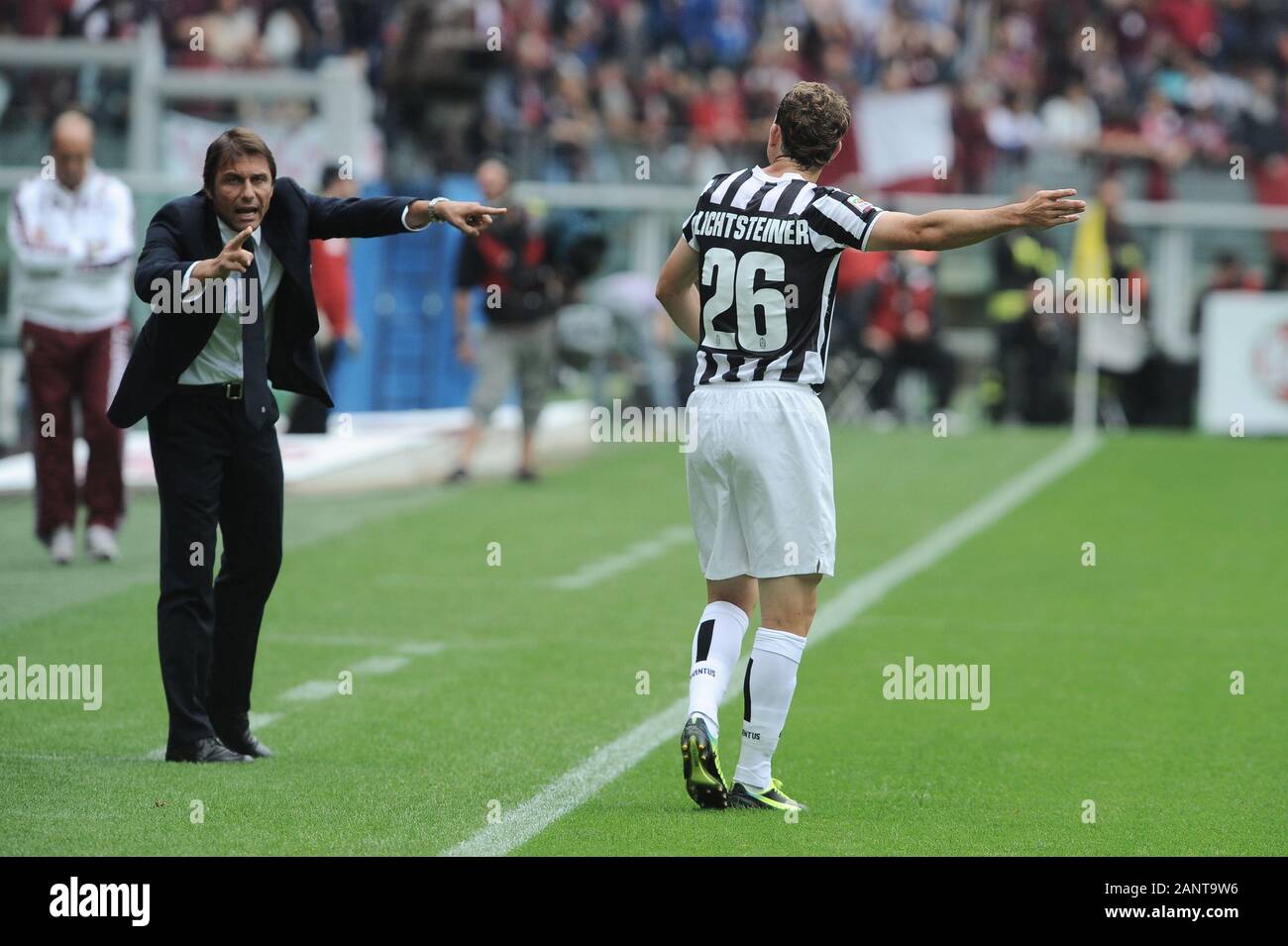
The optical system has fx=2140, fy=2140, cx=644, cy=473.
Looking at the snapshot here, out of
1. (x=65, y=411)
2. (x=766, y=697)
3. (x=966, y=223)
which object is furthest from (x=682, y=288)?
(x=65, y=411)

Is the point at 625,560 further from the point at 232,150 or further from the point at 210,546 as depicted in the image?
the point at 232,150

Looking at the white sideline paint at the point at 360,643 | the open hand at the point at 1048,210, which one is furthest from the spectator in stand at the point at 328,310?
the open hand at the point at 1048,210

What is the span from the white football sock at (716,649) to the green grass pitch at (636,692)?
0.37m

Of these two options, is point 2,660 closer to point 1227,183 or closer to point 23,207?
point 23,207

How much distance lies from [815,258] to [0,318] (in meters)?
12.4

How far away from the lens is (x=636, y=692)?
8.39 meters

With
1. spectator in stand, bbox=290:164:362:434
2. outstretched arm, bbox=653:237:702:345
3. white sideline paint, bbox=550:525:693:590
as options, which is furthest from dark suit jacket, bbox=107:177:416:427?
spectator in stand, bbox=290:164:362:434

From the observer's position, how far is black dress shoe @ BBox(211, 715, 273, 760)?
6.96 m

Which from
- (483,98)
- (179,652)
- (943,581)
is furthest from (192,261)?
(483,98)

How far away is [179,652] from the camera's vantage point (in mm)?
6801

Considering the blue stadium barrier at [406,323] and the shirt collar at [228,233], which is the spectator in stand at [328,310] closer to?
the blue stadium barrier at [406,323]

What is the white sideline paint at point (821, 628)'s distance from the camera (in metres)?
5.94

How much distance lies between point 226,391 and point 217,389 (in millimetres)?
28
